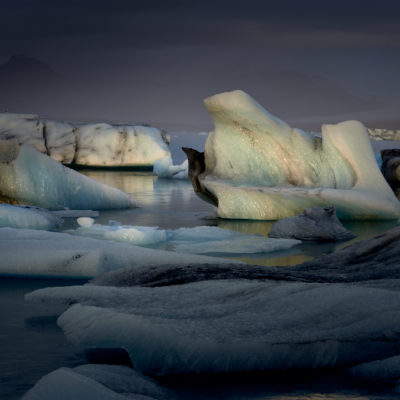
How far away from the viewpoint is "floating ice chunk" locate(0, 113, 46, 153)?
21266 millimetres

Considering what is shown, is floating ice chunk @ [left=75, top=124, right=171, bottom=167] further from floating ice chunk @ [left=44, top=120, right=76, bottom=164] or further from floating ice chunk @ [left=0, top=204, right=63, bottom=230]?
floating ice chunk @ [left=0, top=204, right=63, bottom=230]

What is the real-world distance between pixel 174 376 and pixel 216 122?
6.49m

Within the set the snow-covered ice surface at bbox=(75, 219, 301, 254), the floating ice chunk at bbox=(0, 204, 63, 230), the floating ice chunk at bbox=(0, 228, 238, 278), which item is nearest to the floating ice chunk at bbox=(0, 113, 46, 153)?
the floating ice chunk at bbox=(0, 204, 63, 230)

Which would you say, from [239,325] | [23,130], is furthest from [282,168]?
[23,130]

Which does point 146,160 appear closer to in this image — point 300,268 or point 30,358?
point 300,268

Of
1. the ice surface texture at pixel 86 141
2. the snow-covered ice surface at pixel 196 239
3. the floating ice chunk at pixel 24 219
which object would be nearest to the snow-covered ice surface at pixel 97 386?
the snow-covered ice surface at pixel 196 239

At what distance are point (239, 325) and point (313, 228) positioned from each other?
443 centimetres

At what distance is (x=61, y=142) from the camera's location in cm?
2158

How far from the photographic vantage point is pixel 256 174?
8.49m

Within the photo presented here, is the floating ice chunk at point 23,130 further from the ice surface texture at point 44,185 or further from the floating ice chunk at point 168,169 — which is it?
the ice surface texture at point 44,185

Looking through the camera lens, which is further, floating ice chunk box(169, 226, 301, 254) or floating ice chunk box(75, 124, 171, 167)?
floating ice chunk box(75, 124, 171, 167)

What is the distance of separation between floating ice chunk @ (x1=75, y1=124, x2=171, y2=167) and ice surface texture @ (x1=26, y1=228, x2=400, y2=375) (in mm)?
19010

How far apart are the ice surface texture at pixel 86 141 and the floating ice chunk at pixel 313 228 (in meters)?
15.3

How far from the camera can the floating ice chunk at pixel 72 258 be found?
13.8ft
